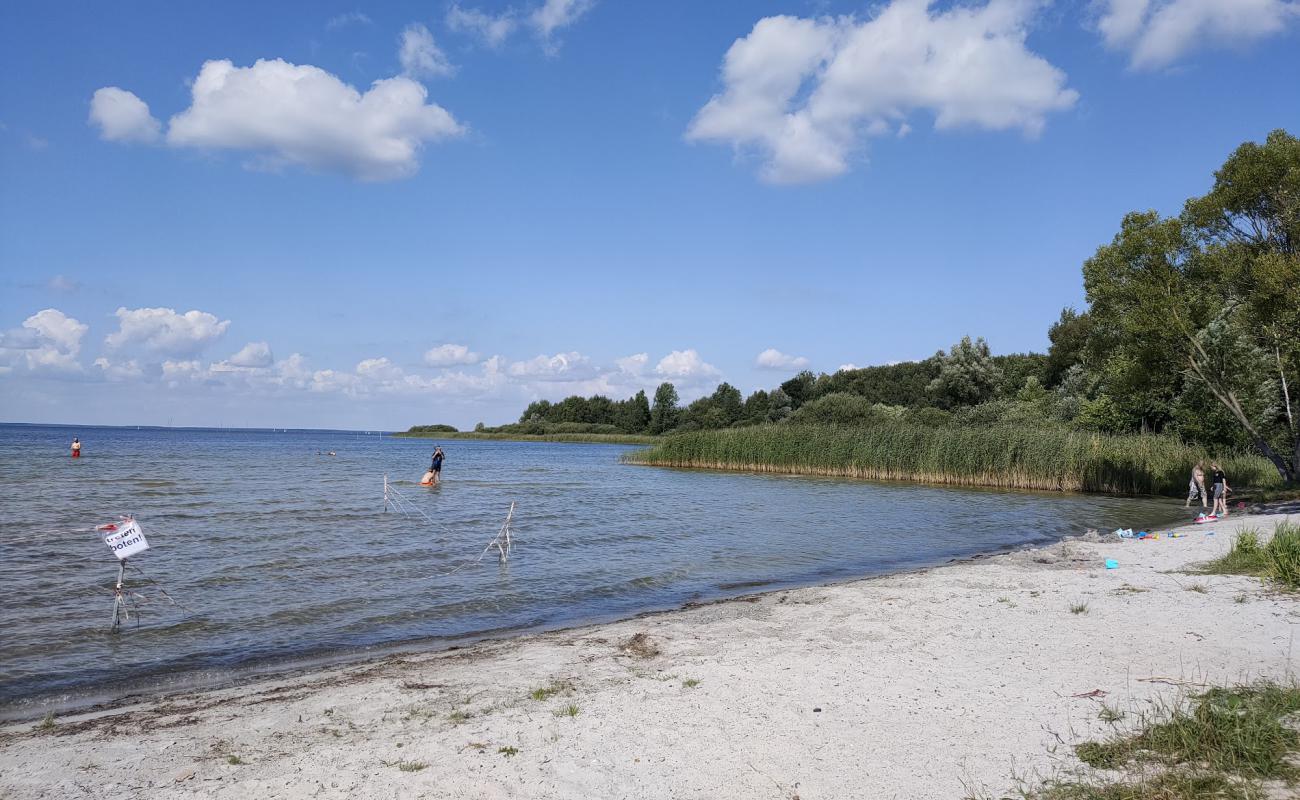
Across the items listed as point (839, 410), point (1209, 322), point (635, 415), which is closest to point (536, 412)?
point (635, 415)

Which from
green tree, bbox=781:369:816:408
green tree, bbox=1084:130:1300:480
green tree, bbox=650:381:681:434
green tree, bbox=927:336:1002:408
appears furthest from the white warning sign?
green tree, bbox=650:381:681:434

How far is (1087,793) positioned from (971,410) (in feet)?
179

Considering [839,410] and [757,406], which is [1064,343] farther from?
[757,406]

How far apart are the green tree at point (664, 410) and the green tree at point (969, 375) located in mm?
52972

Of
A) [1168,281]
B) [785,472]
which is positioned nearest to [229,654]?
[1168,281]

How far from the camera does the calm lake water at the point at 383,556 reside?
30.0ft

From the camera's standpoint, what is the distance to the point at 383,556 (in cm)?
1496

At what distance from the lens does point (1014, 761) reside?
4629 mm

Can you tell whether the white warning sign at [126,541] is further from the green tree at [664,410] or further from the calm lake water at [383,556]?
the green tree at [664,410]

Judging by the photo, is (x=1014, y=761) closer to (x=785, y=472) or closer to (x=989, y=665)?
(x=989, y=665)

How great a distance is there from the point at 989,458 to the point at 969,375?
36.4 m

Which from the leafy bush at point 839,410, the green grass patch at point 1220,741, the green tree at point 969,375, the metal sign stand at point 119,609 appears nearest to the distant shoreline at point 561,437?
the leafy bush at point 839,410

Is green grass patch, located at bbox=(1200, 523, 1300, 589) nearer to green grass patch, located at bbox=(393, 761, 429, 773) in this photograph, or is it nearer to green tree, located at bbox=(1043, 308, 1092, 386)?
A: green grass patch, located at bbox=(393, 761, 429, 773)

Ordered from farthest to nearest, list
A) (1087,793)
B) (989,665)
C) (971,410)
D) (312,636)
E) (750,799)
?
(971,410), (312,636), (989,665), (750,799), (1087,793)
